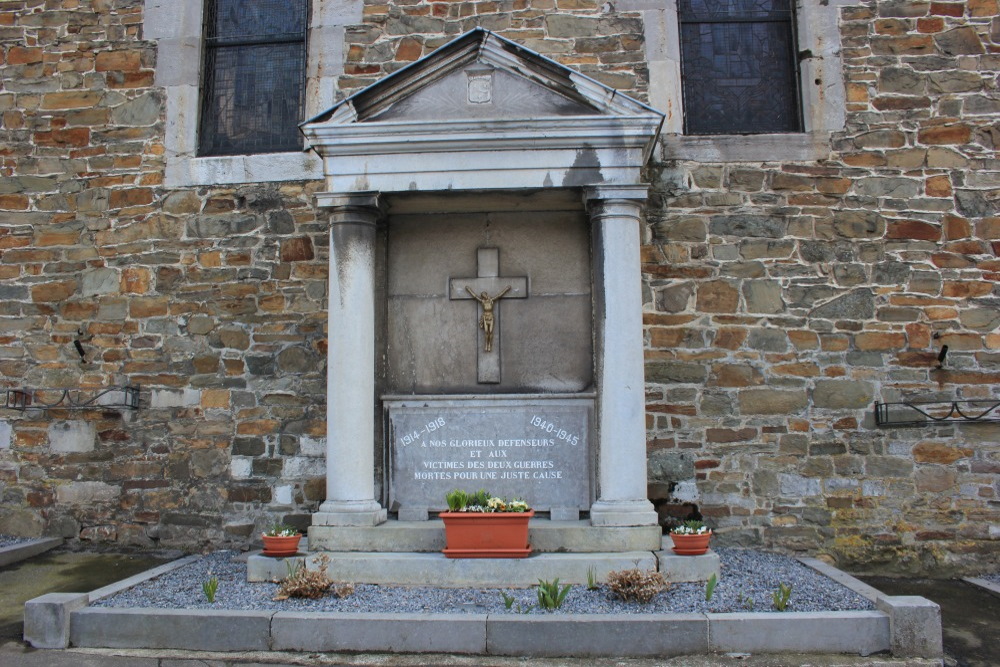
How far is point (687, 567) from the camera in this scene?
Answer: 5.35 meters

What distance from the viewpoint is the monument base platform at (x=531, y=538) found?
5.57m

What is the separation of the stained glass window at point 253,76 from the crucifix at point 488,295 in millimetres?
2372

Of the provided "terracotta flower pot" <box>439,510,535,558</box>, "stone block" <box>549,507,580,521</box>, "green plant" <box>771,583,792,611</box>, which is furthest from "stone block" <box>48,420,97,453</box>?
"green plant" <box>771,583,792,611</box>

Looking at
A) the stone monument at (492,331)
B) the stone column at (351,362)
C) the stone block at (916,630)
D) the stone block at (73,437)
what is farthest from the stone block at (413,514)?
the stone block at (916,630)

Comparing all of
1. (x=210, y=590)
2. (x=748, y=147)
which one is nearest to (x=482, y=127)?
(x=748, y=147)

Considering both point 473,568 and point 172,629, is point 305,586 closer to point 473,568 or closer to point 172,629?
point 172,629

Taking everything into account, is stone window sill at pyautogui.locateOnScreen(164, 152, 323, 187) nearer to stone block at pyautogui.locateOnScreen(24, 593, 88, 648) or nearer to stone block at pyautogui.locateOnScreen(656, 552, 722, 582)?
→ stone block at pyautogui.locateOnScreen(24, 593, 88, 648)

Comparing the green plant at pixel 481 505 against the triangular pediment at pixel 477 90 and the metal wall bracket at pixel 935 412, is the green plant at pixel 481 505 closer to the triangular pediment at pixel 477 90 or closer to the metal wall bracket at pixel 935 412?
the triangular pediment at pixel 477 90

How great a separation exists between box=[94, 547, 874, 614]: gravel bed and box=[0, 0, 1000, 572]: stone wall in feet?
4.23

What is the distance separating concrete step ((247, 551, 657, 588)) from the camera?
5.35 meters

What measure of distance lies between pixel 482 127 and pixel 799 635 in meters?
3.94

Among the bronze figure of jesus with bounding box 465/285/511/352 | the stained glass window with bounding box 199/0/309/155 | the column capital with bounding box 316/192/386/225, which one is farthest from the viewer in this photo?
the stained glass window with bounding box 199/0/309/155

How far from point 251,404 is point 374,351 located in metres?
1.60

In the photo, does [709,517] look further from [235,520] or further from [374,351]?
[235,520]
